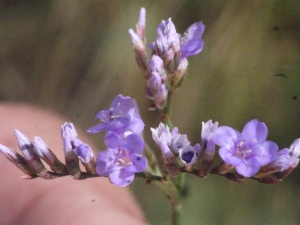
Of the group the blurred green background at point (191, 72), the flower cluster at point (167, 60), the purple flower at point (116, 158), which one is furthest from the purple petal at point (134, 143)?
the blurred green background at point (191, 72)

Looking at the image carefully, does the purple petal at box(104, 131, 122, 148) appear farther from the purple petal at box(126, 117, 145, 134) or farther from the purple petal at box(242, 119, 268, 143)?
the purple petal at box(242, 119, 268, 143)

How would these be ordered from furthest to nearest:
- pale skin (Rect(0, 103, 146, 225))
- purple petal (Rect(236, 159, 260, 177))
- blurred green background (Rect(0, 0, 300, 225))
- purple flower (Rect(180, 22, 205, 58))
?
blurred green background (Rect(0, 0, 300, 225))
pale skin (Rect(0, 103, 146, 225))
purple flower (Rect(180, 22, 205, 58))
purple petal (Rect(236, 159, 260, 177))

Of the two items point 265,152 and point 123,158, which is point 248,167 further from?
point 123,158

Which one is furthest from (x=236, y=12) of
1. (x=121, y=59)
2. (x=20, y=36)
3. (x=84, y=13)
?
(x=20, y=36)

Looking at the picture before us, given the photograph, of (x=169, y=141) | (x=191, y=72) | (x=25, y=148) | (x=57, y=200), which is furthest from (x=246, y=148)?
(x=191, y=72)

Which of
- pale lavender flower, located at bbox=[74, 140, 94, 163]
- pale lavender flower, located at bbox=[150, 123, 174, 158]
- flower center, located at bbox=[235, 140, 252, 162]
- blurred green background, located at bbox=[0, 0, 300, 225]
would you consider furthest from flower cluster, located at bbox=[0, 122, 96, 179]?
blurred green background, located at bbox=[0, 0, 300, 225]

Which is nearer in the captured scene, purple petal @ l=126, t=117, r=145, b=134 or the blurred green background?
purple petal @ l=126, t=117, r=145, b=134

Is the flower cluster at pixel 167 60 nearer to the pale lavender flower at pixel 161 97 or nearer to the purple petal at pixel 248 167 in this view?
the pale lavender flower at pixel 161 97
